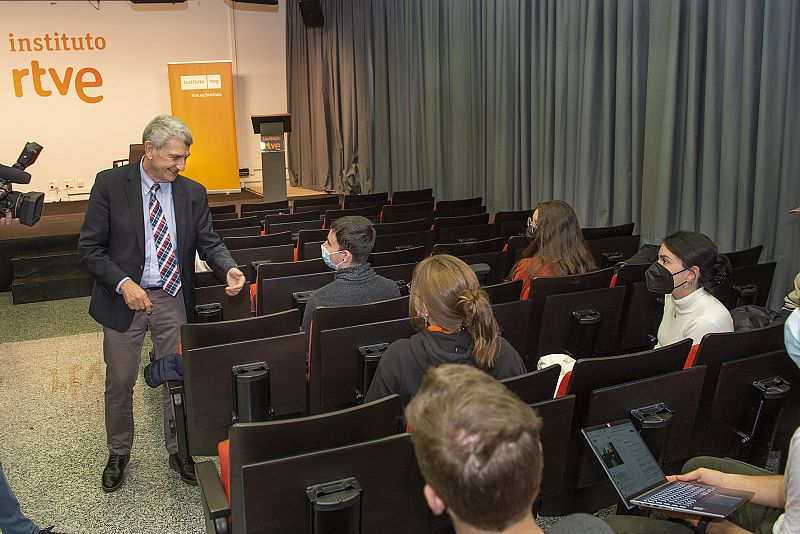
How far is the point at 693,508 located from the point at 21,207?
2.94 metres

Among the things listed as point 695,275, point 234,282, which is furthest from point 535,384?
point 234,282

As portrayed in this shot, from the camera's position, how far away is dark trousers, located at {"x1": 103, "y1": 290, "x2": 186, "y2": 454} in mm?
3145

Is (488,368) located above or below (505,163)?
below

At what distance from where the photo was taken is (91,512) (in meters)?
2.97

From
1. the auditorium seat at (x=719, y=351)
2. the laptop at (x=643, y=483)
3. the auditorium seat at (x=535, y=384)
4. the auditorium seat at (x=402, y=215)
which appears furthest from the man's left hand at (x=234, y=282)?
the auditorium seat at (x=402, y=215)

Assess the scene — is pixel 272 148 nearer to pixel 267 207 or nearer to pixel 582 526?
pixel 267 207

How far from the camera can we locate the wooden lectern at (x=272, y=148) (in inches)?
381

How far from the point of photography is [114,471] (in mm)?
3164

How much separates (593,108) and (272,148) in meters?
4.84

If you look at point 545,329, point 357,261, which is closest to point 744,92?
point 545,329

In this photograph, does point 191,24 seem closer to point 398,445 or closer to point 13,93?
point 13,93

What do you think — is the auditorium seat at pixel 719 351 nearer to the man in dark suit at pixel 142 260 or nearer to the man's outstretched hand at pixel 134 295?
the man in dark suit at pixel 142 260

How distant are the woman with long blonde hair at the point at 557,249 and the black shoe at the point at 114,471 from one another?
2128mm

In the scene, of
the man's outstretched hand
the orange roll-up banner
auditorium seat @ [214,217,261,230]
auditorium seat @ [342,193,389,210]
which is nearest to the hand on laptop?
the man's outstretched hand
